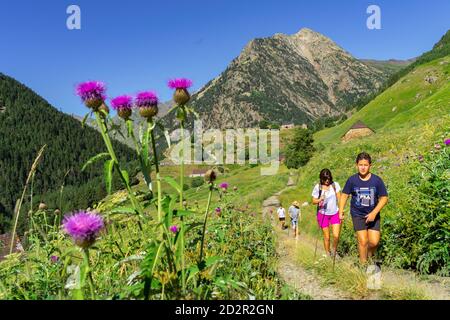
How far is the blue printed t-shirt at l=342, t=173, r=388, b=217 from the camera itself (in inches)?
279

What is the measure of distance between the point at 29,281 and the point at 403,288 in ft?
13.5

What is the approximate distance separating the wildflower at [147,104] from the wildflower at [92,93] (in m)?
0.31

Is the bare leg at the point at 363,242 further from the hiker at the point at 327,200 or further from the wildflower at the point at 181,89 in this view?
the wildflower at the point at 181,89

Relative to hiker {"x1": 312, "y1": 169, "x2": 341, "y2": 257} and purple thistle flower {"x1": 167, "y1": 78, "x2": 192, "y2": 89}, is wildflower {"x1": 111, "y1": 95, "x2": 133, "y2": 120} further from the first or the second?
hiker {"x1": 312, "y1": 169, "x2": 341, "y2": 257}

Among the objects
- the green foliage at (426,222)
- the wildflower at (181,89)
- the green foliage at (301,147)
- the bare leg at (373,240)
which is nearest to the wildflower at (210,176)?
the wildflower at (181,89)

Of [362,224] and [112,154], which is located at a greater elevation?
[112,154]

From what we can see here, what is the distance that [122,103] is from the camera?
Result: 3934 millimetres

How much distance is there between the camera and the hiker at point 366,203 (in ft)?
23.3

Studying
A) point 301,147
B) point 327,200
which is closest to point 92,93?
point 327,200

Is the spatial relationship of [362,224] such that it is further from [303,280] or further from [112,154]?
[112,154]

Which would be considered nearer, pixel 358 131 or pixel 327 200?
pixel 327 200

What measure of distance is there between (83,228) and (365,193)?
17.3 ft
